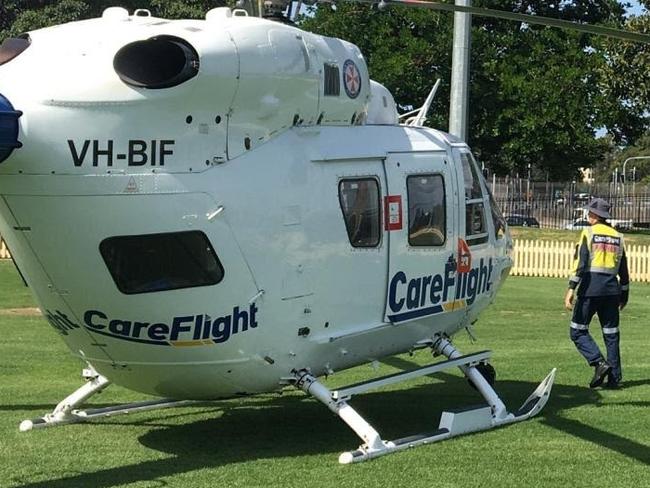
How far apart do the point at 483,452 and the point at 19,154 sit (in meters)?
4.29

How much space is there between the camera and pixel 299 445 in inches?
350

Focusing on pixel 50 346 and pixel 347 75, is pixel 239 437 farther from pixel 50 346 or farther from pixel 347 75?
pixel 50 346

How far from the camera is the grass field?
25.6 ft

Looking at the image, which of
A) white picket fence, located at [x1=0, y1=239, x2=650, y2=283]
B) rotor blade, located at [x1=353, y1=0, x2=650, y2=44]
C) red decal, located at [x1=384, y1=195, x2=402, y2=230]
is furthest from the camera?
white picket fence, located at [x1=0, y1=239, x2=650, y2=283]

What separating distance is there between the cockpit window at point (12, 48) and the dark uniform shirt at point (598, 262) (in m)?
6.54

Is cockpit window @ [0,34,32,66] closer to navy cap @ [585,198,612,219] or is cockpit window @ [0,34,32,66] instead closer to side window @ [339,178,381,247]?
side window @ [339,178,381,247]

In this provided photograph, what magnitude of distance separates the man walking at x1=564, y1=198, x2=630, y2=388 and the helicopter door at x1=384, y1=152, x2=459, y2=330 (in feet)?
7.35

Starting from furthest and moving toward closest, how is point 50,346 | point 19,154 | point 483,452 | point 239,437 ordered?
point 50,346 → point 239,437 → point 483,452 → point 19,154

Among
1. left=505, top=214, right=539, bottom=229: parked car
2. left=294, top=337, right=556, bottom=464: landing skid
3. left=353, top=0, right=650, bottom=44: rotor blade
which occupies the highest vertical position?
left=353, top=0, right=650, bottom=44: rotor blade

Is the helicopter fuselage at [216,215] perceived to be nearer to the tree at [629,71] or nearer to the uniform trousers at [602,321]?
the uniform trousers at [602,321]

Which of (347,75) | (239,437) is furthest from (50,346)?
(347,75)

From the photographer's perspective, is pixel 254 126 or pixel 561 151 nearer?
pixel 254 126

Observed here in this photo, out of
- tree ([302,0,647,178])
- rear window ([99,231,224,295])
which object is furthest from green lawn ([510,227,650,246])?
rear window ([99,231,224,295])

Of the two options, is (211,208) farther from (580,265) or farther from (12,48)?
(580,265)
